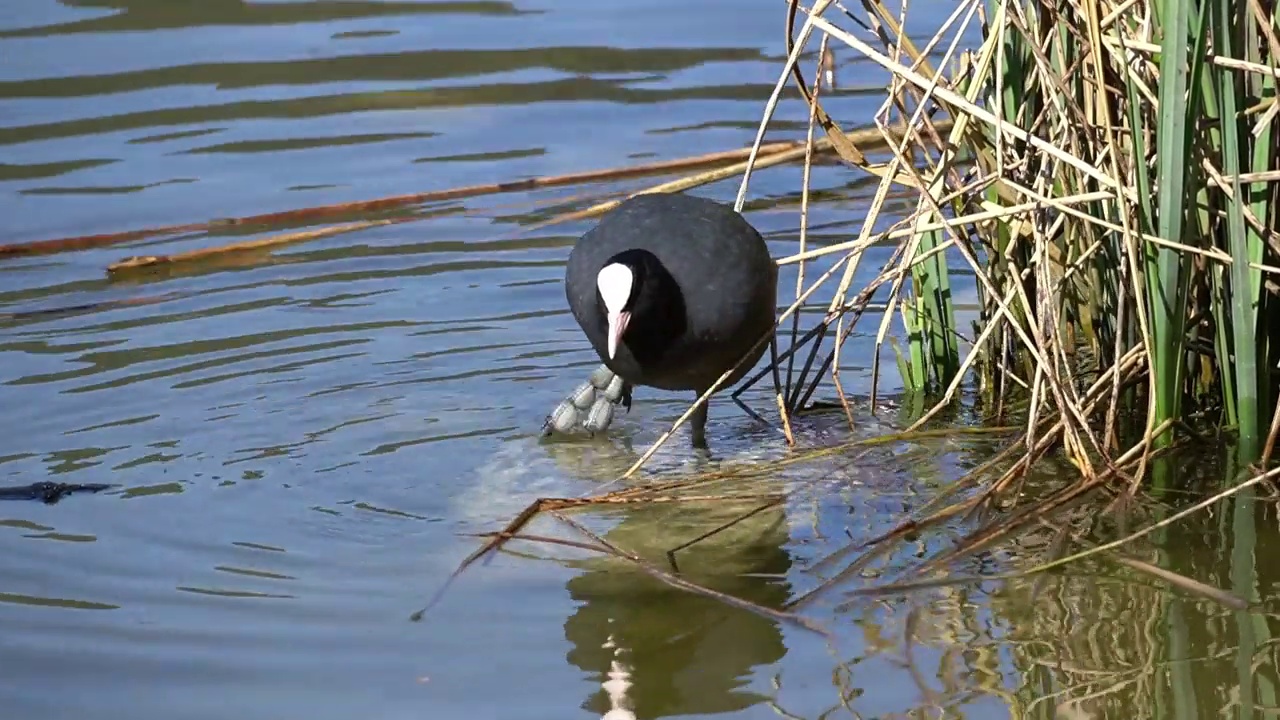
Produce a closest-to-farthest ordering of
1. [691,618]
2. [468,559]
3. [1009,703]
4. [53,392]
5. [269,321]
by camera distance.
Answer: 1. [1009,703]
2. [691,618]
3. [468,559]
4. [53,392]
5. [269,321]

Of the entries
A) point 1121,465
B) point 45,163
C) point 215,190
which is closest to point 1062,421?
point 1121,465

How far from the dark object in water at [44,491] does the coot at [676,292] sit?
3.76 ft

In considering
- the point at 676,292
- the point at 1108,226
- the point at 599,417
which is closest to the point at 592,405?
the point at 599,417

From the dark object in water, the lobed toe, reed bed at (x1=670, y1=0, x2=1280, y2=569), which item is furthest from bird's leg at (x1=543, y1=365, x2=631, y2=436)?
the dark object in water

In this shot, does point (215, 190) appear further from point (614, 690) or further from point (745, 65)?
point (614, 690)

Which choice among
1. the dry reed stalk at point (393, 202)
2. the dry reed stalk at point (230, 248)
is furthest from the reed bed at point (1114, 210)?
the dry reed stalk at point (230, 248)

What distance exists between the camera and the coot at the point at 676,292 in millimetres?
4102

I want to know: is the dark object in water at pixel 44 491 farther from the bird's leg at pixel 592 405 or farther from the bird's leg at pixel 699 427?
the bird's leg at pixel 699 427

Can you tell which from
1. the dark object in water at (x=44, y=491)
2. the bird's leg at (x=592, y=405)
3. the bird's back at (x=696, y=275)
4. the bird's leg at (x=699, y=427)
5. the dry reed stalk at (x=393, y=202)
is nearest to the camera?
the dark object in water at (x=44, y=491)

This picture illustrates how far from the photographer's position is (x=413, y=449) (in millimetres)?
4234

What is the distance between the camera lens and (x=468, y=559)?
11.5 ft

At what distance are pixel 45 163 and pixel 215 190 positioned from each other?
68 centimetres

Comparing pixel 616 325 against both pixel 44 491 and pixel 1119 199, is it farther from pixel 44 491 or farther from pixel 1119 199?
pixel 44 491

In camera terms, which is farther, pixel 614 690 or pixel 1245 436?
pixel 1245 436
